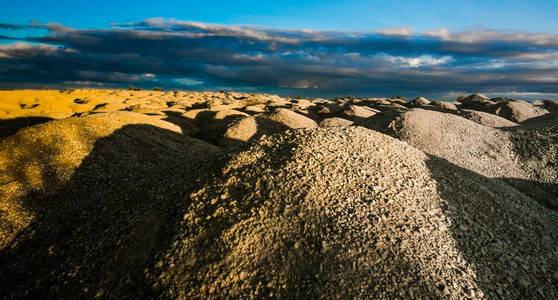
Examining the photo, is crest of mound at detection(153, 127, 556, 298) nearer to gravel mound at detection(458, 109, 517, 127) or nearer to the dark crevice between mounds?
the dark crevice between mounds

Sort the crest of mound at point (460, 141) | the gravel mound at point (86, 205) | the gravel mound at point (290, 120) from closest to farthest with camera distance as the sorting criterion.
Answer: the gravel mound at point (86, 205), the crest of mound at point (460, 141), the gravel mound at point (290, 120)

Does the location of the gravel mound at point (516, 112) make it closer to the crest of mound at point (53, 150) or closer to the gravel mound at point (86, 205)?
the crest of mound at point (53, 150)

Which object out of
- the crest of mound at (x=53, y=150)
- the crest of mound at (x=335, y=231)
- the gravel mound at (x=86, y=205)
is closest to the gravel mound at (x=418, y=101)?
the crest of mound at (x=53, y=150)

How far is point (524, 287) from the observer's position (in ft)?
9.36

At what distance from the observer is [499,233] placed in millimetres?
3562

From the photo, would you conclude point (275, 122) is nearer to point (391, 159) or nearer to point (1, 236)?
point (391, 159)

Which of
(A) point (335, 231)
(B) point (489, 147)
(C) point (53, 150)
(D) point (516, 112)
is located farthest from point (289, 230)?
(D) point (516, 112)

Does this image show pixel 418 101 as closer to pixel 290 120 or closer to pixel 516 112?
pixel 516 112

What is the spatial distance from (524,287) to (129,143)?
8.29 meters

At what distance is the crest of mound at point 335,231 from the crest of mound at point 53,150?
3.76 meters

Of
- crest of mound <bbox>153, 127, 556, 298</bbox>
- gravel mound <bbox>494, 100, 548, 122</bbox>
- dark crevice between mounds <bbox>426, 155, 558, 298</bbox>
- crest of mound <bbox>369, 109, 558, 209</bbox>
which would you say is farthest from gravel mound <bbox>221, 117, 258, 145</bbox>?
gravel mound <bbox>494, 100, 548, 122</bbox>

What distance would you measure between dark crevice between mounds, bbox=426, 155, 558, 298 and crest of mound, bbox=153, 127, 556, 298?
0.02 m

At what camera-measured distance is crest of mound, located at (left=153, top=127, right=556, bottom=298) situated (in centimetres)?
265

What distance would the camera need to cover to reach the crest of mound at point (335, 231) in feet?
8.70
